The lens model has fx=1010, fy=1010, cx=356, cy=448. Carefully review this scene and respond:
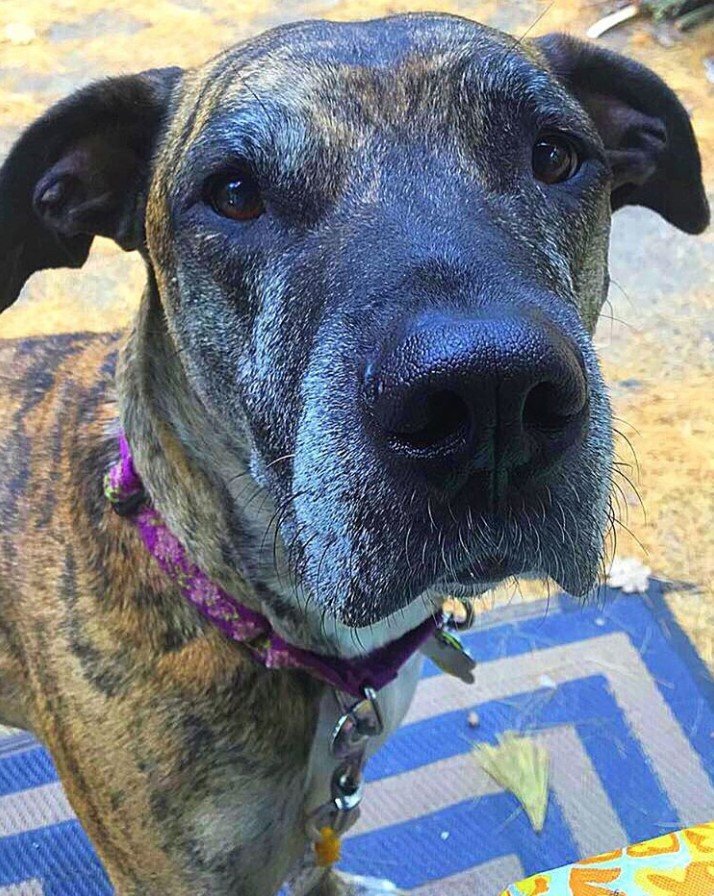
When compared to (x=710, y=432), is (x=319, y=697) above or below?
above

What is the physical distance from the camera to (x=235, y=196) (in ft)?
5.60

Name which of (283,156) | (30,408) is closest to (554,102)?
(283,156)

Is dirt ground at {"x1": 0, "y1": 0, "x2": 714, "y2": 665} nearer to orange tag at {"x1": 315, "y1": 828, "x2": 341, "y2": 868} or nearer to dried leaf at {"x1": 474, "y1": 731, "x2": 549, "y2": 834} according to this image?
dried leaf at {"x1": 474, "y1": 731, "x2": 549, "y2": 834}

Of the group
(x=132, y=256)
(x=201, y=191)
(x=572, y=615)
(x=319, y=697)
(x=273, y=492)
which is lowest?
(x=572, y=615)

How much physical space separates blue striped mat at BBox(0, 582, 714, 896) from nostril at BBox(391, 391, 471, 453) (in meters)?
1.45

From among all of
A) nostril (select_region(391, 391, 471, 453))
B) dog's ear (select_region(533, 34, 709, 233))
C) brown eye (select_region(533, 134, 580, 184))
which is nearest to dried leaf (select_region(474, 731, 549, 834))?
dog's ear (select_region(533, 34, 709, 233))

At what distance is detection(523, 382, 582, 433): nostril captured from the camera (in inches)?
50.1

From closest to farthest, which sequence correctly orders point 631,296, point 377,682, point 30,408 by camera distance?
point 377,682 → point 30,408 → point 631,296

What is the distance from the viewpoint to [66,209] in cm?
201

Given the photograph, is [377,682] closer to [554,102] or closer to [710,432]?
[554,102]

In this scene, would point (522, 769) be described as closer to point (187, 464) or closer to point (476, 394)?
point (187, 464)

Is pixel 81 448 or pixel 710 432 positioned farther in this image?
pixel 710 432

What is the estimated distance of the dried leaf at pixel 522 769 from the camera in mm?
2781

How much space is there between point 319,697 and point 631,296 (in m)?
2.97
